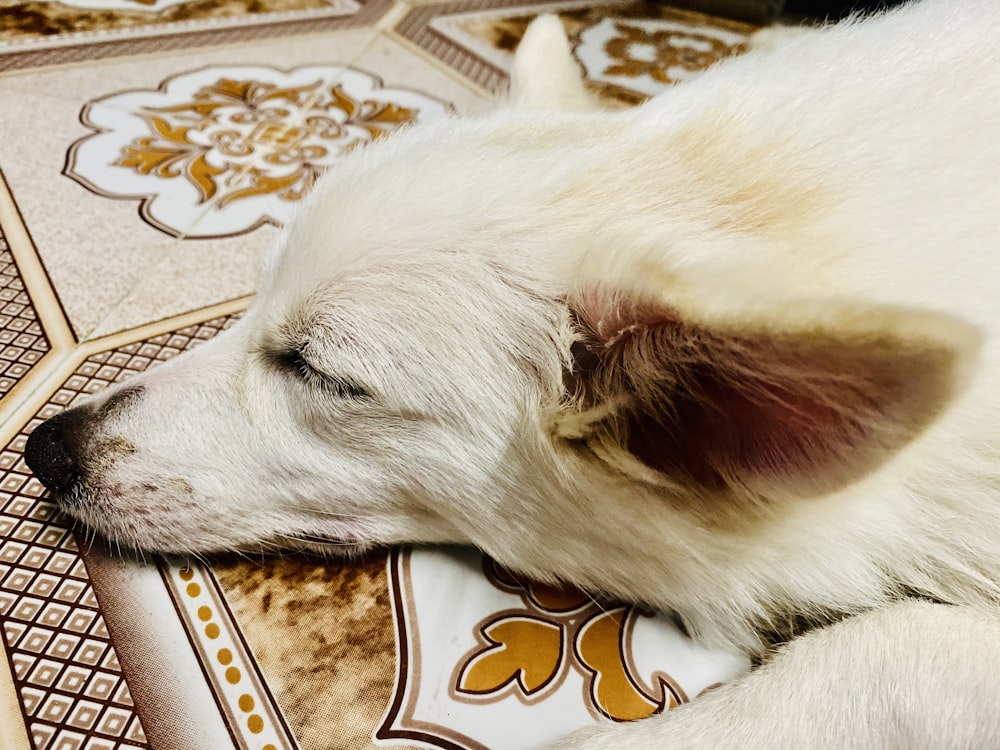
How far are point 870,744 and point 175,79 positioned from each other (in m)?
2.13

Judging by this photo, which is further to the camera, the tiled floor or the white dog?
the tiled floor

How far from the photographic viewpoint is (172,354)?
1.26 metres

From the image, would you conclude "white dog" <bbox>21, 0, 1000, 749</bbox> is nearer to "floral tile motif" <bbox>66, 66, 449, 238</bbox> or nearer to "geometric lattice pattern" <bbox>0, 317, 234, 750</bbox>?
"geometric lattice pattern" <bbox>0, 317, 234, 750</bbox>

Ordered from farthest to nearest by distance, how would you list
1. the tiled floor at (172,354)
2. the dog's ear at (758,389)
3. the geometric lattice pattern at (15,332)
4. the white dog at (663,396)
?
the geometric lattice pattern at (15,332) → the tiled floor at (172,354) → the white dog at (663,396) → the dog's ear at (758,389)

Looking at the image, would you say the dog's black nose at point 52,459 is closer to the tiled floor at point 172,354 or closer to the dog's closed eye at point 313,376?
the tiled floor at point 172,354

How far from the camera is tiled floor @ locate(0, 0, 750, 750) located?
2.85 feet

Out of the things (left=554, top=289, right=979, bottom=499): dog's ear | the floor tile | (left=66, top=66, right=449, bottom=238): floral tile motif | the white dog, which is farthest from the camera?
(left=66, top=66, right=449, bottom=238): floral tile motif

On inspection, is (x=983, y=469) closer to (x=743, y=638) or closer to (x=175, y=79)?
(x=743, y=638)

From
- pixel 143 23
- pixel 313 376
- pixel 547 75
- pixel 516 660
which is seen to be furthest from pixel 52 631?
pixel 143 23

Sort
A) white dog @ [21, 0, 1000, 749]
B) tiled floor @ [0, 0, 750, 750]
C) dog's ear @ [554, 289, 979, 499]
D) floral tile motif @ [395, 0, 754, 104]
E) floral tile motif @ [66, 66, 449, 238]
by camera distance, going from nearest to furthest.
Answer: dog's ear @ [554, 289, 979, 499]
white dog @ [21, 0, 1000, 749]
tiled floor @ [0, 0, 750, 750]
floral tile motif @ [66, 66, 449, 238]
floral tile motif @ [395, 0, 754, 104]

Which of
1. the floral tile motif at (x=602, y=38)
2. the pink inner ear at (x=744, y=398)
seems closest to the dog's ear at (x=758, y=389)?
the pink inner ear at (x=744, y=398)

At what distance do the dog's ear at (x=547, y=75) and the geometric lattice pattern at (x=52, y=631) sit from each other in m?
0.88

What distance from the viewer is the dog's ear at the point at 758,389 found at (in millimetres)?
A: 552

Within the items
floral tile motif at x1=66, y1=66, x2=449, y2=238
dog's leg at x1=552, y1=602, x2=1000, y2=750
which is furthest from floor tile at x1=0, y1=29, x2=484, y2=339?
dog's leg at x1=552, y1=602, x2=1000, y2=750
